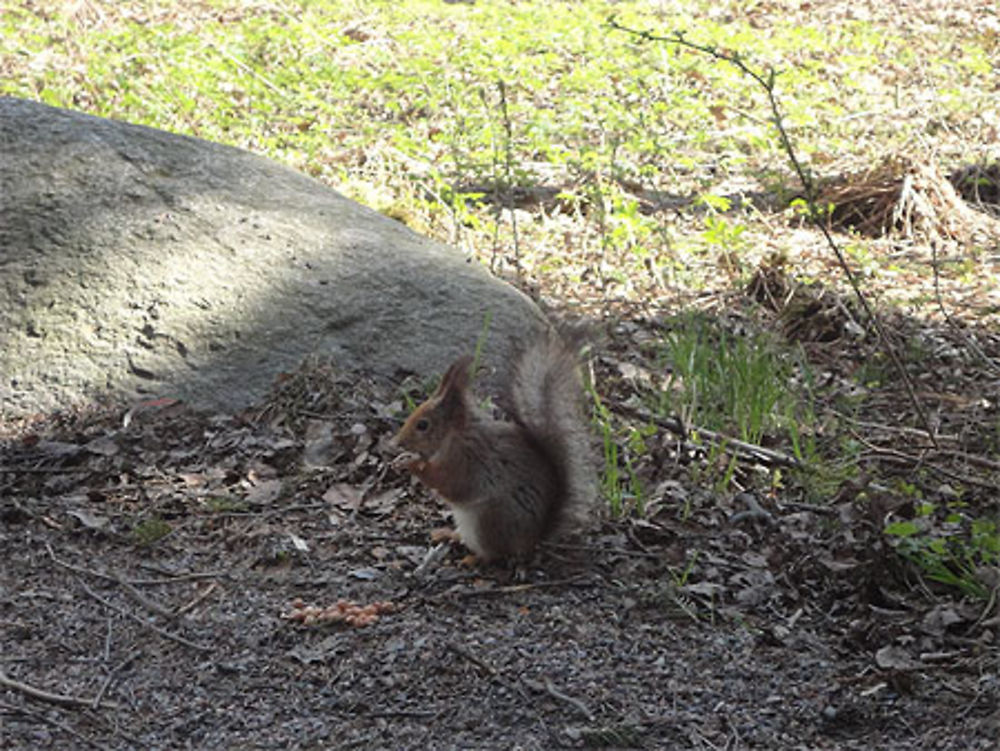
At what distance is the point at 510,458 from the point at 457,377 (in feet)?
0.99

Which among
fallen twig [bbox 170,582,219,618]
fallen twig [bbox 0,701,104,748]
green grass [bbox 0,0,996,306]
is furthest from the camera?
green grass [bbox 0,0,996,306]

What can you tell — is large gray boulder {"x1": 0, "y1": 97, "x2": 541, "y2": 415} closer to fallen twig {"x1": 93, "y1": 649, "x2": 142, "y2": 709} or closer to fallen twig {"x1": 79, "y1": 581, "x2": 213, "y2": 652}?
fallen twig {"x1": 79, "y1": 581, "x2": 213, "y2": 652}

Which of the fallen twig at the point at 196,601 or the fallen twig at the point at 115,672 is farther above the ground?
the fallen twig at the point at 196,601

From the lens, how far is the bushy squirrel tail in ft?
12.4

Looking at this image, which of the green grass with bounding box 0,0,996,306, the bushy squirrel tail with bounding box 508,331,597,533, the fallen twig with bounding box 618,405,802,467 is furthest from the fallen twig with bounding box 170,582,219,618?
the green grass with bounding box 0,0,996,306

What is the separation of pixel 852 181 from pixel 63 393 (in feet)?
16.7

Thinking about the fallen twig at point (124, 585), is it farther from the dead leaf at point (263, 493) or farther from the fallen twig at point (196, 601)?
the dead leaf at point (263, 493)

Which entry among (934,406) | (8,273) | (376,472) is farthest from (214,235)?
(934,406)

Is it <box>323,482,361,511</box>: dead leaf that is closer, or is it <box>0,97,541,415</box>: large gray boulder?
<box>323,482,361,511</box>: dead leaf

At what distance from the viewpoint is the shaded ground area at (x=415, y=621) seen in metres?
3.00

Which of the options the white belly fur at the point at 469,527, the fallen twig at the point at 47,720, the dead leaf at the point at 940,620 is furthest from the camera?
the white belly fur at the point at 469,527

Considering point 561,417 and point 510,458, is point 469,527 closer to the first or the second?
point 510,458

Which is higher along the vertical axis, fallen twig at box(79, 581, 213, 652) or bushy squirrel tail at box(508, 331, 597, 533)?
bushy squirrel tail at box(508, 331, 597, 533)

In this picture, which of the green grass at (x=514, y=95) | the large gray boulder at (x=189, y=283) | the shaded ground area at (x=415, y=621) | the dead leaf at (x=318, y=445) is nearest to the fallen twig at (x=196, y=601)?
the shaded ground area at (x=415, y=621)
